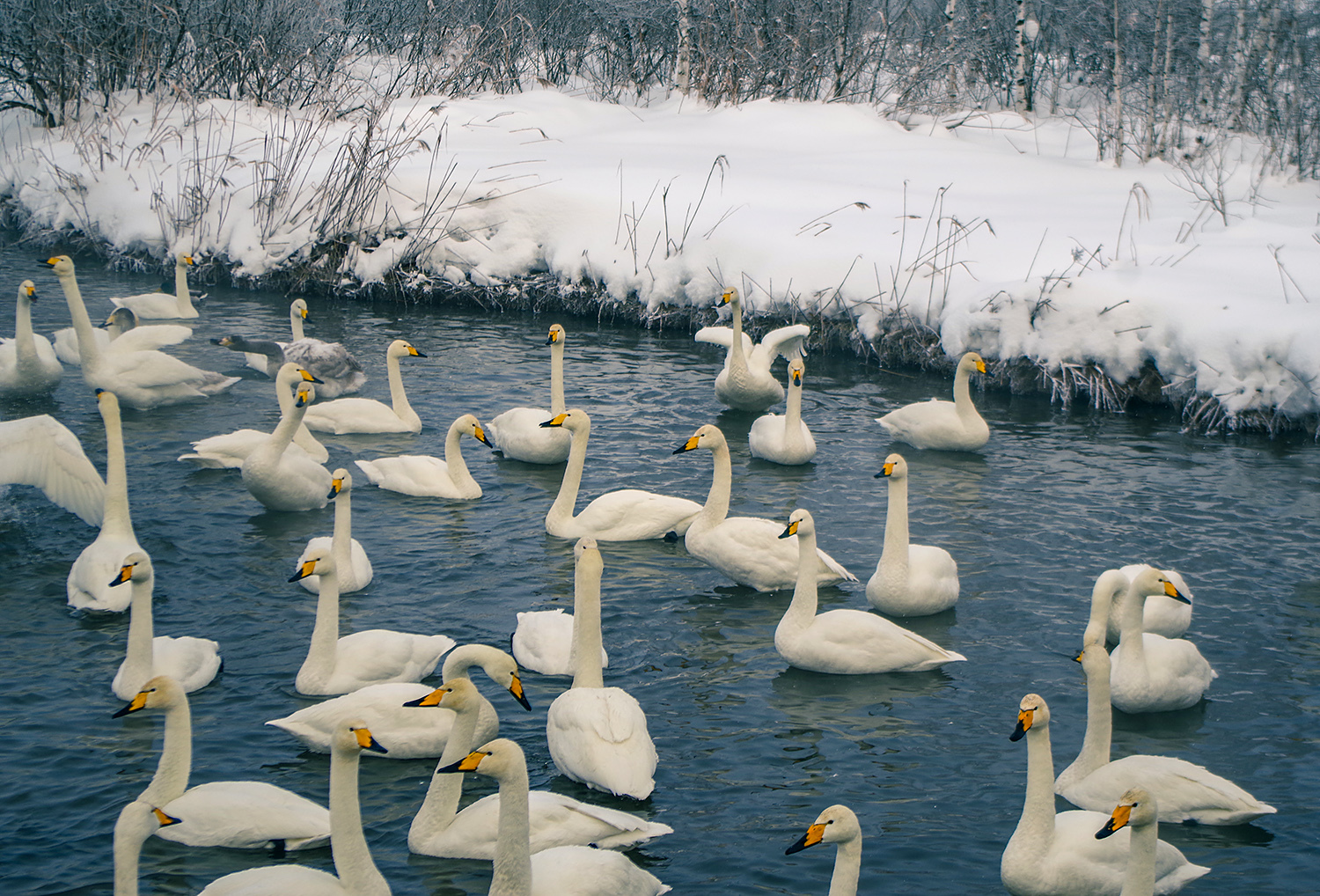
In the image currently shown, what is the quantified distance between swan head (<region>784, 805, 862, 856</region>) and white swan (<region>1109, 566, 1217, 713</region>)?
8.46 feet

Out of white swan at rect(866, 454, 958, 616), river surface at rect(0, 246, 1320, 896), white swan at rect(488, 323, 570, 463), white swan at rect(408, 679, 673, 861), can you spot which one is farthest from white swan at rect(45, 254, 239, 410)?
white swan at rect(408, 679, 673, 861)

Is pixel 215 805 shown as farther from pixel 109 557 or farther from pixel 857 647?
pixel 857 647

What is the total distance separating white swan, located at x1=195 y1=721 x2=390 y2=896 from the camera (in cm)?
444

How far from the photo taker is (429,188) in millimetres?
17859

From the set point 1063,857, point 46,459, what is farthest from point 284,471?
point 1063,857

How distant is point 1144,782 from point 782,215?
11.6m

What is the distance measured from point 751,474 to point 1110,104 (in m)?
14.3

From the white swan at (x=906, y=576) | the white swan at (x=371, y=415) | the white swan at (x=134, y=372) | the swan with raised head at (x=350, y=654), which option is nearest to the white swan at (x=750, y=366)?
the white swan at (x=371, y=415)

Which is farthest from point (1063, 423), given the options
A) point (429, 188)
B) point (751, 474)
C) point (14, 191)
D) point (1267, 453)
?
point (14, 191)

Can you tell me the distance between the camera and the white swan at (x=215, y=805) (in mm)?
5074

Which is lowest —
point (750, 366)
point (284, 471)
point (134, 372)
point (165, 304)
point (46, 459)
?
point (284, 471)

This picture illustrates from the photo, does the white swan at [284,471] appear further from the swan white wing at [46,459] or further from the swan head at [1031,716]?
the swan head at [1031,716]

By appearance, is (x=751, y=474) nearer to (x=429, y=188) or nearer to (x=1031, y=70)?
(x=429, y=188)

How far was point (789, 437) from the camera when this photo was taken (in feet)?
35.1
